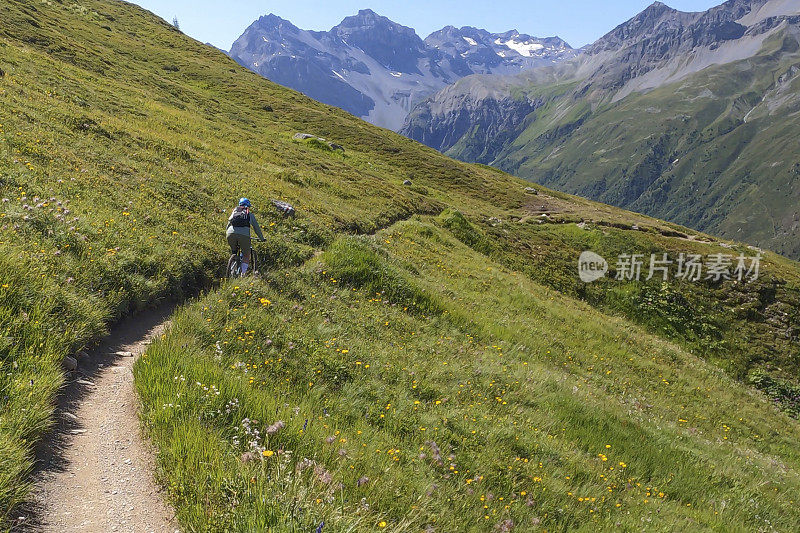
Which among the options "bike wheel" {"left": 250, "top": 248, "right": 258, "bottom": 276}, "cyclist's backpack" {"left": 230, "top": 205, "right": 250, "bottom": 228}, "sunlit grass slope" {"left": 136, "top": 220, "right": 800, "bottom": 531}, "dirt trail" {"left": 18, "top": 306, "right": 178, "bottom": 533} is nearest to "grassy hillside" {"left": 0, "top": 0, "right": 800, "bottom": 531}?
"sunlit grass slope" {"left": 136, "top": 220, "right": 800, "bottom": 531}

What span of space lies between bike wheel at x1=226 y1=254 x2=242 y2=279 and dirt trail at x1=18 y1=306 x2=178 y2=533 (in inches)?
207

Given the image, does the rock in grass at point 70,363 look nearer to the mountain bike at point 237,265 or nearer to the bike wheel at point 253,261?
the mountain bike at point 237,265

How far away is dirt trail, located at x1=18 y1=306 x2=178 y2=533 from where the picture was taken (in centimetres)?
395

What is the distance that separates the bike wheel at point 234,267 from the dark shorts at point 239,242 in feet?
0.85

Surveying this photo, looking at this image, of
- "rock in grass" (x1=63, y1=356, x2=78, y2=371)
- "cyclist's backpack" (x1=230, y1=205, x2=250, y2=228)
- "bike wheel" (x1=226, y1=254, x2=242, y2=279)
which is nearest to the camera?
"rock in grass" (x1=63, y1=356, x2=78, y2=371)

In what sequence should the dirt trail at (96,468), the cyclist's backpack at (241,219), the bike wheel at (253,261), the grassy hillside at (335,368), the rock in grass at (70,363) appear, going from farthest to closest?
the bike wheel at (253,261), the cyclist's backpack at (241,219), the rock in grass at (70,363), the grassy hillside at (335,368), the dirt trail at (96,468)

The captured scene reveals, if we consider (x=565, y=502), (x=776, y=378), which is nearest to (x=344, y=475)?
(x=565, y=502)

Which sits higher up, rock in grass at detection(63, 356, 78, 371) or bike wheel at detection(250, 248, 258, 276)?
bike wheel at detection(250, 248, 258, 276)

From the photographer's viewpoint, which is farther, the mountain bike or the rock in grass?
the mountain bike

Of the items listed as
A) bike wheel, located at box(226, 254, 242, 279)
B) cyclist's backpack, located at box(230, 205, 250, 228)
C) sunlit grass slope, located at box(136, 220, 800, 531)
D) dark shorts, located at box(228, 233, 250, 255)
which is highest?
cyclist's backpack, located at box(230, 205, 250, 228)

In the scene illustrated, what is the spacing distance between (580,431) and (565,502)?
3062mm

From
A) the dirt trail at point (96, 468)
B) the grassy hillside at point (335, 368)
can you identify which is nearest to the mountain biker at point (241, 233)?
the grassy hillside at point (335, 368)

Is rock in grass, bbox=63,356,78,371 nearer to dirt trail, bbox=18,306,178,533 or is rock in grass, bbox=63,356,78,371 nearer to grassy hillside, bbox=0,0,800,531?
dirt trail, bbox=18,306,178,533

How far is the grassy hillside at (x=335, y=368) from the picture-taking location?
492cm
